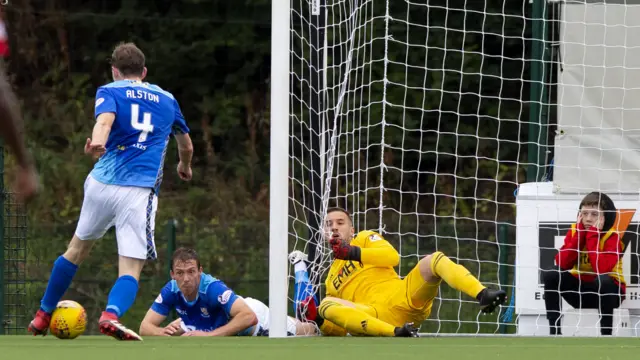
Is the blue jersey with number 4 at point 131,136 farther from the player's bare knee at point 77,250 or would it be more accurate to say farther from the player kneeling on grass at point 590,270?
the player kneeling on grass at point 590,270

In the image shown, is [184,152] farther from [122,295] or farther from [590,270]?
[590,270]

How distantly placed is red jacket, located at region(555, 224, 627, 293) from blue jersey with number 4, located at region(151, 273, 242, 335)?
82.4 inches

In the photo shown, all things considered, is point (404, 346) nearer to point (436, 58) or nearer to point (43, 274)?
point (43, 274)

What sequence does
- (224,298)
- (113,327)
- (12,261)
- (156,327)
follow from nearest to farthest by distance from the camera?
(113,327), (224,298), (156,327), (12,261)

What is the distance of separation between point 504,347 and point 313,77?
10.9 feet

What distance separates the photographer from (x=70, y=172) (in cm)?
1528

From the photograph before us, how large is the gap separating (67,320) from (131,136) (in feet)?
3.37

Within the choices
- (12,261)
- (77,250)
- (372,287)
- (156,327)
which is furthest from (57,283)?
(12,261)

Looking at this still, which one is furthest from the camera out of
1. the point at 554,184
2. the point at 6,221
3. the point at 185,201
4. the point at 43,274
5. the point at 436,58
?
the point at 185,201

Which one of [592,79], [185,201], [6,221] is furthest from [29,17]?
[592,79]

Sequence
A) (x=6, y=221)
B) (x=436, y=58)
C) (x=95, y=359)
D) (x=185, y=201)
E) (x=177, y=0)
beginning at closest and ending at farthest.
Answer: (x=95, y=359), (x=6, y=221), (x=436, y=58), (x=185, y=201), (x=177, y=0)

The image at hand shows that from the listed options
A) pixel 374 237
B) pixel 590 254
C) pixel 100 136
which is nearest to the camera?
pixel 100 136

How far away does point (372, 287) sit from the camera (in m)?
8.74

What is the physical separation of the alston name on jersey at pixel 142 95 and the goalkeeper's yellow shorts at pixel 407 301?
186 centimetres
